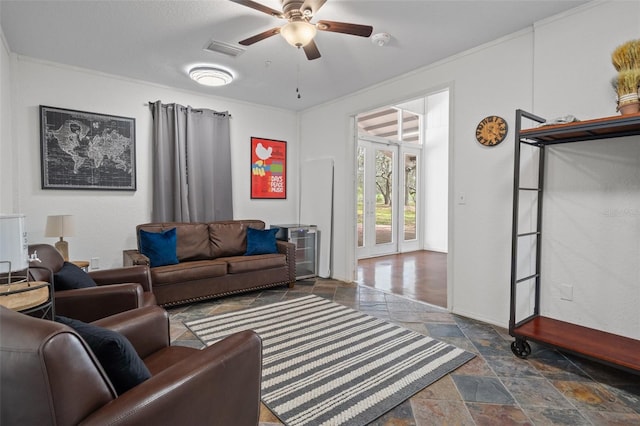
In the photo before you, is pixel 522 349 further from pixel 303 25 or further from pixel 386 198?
pixel 386 198

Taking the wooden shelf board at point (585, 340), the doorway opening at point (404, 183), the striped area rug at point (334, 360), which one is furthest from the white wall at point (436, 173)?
the wooden shelf board at point (585, 340)

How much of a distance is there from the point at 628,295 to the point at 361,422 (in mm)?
2138

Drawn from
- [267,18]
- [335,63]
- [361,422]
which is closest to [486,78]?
[335,63]

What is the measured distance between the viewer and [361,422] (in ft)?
5.86

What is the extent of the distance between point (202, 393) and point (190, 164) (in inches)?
148

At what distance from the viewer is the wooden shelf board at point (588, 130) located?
6.66ft

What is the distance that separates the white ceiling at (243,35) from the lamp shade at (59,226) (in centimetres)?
168

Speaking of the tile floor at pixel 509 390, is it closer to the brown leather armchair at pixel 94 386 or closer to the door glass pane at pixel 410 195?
the brown leather armchair at pixel 94 386

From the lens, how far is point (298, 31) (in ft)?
7.72

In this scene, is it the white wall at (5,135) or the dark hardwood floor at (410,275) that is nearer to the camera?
the white wall at (5,135)

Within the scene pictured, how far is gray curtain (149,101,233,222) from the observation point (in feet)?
13.9

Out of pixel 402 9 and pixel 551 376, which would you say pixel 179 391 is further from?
pixel 402 9

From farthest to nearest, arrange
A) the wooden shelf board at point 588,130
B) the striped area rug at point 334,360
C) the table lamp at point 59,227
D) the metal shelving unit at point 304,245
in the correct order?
the metal shelving unit at point 304,245
the table lamp at point 59,227
the wooden shelf board at point 588,130
the striped area rug at point 334,360

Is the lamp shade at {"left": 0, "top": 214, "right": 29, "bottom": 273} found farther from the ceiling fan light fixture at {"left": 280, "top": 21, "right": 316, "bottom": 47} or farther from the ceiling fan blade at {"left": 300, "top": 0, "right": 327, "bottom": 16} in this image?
the ceiling fan blade at {"left": 300, "top": 0, "right": 327, "bottom": 16}
